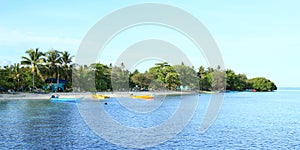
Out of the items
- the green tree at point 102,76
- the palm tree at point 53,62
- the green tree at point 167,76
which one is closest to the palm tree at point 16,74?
the palm tree at point 53,62

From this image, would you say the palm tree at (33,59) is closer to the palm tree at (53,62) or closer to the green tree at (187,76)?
the palm tree at (53,62)

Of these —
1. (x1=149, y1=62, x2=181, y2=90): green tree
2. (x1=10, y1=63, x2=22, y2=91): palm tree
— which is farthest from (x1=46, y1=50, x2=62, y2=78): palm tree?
(x1=149, y1=62, x2=181, y2=90): green tree

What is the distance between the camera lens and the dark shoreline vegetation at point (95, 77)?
8412 centimetres

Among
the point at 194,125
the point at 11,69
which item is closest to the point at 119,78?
the point at 11,69

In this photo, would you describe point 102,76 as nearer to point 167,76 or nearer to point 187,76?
point 167,76

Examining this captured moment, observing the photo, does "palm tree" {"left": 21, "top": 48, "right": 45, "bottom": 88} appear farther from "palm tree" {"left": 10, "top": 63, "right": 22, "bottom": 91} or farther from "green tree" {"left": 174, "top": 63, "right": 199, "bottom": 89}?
"green tree" {"left": 174, "top": 63, "right": 199, "bottom": 89}

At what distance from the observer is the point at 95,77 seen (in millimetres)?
A: 104125

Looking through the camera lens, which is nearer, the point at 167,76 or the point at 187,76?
the point at 167,76

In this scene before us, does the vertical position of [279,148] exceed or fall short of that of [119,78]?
it falls short

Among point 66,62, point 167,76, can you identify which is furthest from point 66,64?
point 167,76

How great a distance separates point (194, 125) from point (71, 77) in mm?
68630

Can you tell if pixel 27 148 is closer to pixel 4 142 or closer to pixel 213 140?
pixel 4 142

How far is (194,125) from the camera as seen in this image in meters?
37.6

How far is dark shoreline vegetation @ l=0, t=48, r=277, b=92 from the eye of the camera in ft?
276
